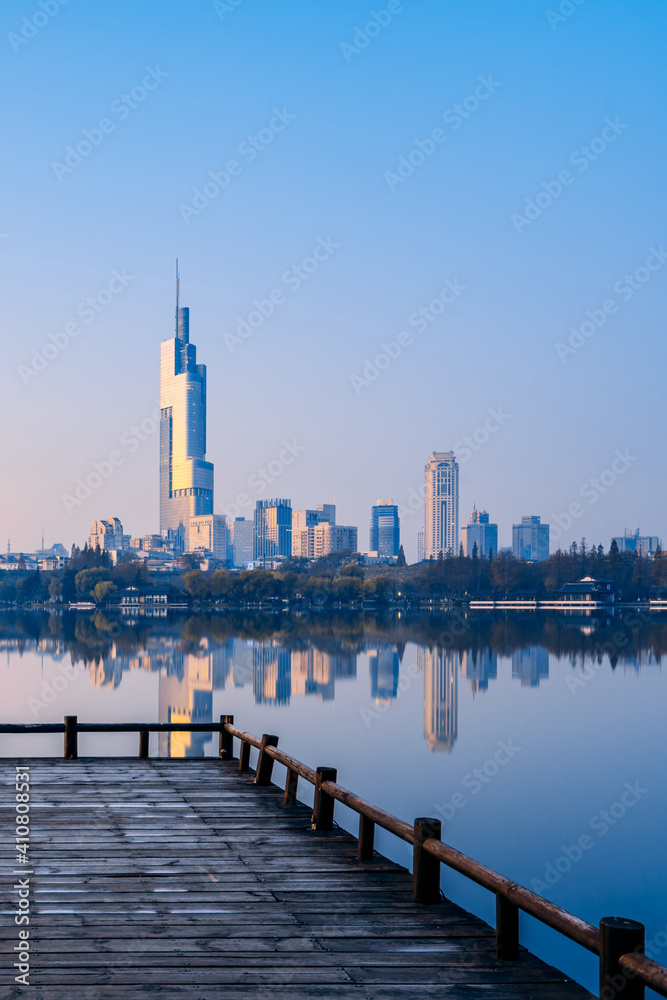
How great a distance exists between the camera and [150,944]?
7023 millimetres

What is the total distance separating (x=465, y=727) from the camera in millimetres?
40938

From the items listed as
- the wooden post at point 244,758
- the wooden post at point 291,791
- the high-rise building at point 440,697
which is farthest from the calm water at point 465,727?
the wooden post at point 291,791

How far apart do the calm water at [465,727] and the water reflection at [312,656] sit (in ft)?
0.83

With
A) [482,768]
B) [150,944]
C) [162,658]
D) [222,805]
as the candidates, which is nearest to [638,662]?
[162,658]

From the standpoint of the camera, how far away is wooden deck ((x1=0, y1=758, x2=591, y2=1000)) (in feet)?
20.7

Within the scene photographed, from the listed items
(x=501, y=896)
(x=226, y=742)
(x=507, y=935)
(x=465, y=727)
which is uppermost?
(x=501, y=896)

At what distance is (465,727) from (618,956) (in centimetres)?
3671

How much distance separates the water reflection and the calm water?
252 mm

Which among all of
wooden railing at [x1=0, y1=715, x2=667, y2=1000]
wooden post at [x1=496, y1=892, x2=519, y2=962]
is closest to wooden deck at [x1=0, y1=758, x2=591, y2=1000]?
wooden post at [x1=496, y1=892, x2=519, y2=962]

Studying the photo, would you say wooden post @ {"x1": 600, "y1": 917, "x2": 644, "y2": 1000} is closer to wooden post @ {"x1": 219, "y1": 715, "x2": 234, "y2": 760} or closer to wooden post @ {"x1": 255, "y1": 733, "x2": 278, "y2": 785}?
wooden post @ {"x1": 255, "y1": 733, "x2": 278, "y2": 785}

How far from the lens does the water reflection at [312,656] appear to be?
51.7 m

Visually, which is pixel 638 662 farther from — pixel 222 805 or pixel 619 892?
pixel 222 805

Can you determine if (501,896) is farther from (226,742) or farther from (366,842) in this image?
(226,742)

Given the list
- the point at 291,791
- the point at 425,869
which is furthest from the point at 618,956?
the point at 291,791
